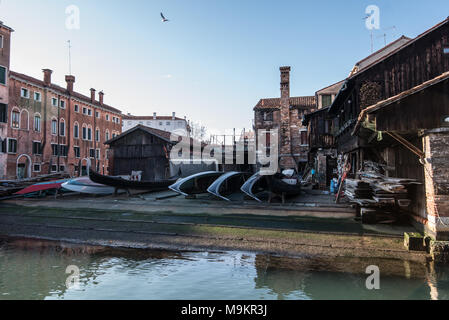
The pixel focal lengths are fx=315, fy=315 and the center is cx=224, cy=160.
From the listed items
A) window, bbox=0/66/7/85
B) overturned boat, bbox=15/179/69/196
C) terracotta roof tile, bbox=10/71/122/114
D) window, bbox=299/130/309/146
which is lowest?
overturned boat, bbox=15/179/69/196

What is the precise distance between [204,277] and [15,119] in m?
34.4

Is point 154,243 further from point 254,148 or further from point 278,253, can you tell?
point 254,148

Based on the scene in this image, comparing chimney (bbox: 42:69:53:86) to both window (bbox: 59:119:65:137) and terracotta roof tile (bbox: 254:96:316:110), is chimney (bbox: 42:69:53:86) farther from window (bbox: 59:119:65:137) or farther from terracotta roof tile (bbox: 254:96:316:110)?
terracotta roof tile (bbox: 254:96:316:110)

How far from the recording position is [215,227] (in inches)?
449

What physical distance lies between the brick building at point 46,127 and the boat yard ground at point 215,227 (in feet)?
41.6

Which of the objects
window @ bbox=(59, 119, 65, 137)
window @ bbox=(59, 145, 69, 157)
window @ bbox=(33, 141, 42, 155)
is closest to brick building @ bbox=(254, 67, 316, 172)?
window @ bbox=(59, 145, 69, 157)

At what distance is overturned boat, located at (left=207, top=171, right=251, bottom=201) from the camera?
17.7 metres

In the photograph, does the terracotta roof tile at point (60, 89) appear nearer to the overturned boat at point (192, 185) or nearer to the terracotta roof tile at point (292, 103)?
the terracotta roof tile at point (292, 103)

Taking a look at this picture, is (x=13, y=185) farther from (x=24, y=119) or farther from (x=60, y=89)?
(x=60, y=89)

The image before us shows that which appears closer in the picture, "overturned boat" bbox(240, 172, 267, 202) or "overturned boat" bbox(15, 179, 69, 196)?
"overturned boat" bbox(240, 172, 267, 202)

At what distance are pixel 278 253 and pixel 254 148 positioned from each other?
3080 centimetres

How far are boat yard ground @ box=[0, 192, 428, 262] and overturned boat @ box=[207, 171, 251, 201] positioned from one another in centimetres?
88

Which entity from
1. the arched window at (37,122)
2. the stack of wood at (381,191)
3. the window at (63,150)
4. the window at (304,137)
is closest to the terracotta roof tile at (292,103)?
the window at (304,137)

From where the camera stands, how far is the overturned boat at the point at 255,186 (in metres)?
→ 17.2
